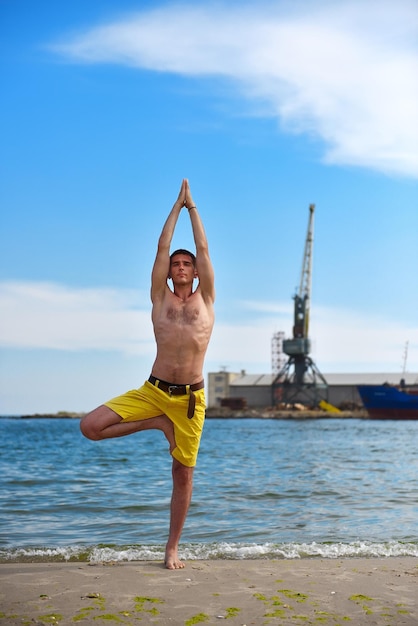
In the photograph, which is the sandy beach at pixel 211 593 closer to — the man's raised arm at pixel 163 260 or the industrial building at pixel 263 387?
the man's raised arm at pixel 163 260

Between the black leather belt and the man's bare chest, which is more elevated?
the man's bare chest

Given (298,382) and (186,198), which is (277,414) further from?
(186,198)

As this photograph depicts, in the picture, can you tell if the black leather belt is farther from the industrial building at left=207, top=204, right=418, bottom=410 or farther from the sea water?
the industrial building at left=207, top=204, right=418, bottom=410

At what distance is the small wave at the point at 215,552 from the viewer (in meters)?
6.75

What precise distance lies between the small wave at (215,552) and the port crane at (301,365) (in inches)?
3089

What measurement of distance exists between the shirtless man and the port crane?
8021cm

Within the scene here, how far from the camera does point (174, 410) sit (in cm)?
559

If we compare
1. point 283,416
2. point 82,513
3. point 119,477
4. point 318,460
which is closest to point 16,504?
point 82,513

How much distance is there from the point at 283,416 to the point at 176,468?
85493 millimetres

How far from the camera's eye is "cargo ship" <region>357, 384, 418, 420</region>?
7794 cm

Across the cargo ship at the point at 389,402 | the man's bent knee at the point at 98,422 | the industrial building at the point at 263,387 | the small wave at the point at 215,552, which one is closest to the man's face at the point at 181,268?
the man's bent knee at the point at 98,422

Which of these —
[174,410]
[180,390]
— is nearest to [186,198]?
[180,390]

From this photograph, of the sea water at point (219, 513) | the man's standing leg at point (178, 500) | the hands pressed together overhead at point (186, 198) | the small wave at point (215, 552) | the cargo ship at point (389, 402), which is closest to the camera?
the man's standing leg at point (178, 500)

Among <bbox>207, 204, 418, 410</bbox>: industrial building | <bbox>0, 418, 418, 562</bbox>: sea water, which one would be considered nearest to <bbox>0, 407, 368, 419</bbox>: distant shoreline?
<bbox>207, 204, 418, 410</bbox>: industrial building
